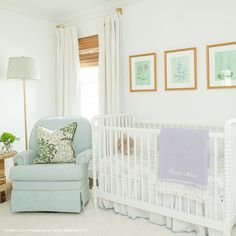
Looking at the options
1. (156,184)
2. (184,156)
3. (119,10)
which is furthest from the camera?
(119,10)

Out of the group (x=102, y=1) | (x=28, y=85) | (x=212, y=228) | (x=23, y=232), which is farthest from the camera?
(x=28, y=85)

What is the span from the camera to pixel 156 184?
96.2 inches

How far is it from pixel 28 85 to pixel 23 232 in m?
2.24

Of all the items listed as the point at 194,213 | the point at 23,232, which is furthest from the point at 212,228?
the point at 23,232

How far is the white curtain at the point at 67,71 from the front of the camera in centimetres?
425

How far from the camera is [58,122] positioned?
3312 mm

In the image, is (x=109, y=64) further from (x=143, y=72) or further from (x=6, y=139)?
(x=6, y=139)

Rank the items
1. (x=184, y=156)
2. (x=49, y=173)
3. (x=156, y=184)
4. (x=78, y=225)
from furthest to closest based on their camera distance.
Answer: (x=49, y=173), (x=78, y=225), (x=156, y=184), (x=184, y=156)

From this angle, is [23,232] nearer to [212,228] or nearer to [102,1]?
[212,228]

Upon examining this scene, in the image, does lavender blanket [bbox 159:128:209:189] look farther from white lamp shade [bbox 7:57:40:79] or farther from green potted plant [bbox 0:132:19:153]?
white lamp shade [bbox 7:57:40:79]

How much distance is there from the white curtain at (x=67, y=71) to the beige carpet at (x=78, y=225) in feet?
5.93

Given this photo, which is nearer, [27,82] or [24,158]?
[24,158]

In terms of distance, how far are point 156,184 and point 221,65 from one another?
137 centimetres

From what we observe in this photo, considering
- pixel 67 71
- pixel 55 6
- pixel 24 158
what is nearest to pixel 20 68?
pixel 67 71
